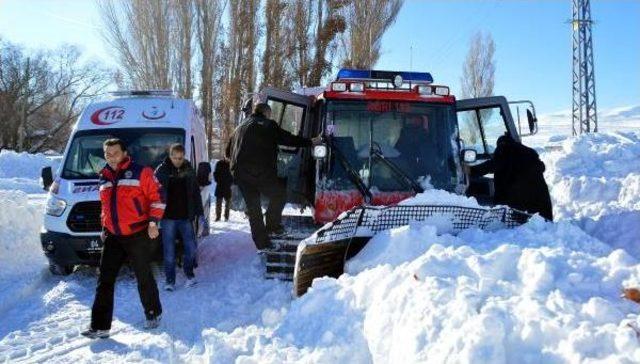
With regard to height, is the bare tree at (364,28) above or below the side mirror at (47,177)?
above

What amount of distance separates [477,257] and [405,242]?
966mm

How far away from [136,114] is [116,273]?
422 cm

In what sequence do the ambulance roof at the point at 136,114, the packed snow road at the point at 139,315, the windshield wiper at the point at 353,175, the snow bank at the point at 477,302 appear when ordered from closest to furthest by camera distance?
the snow bank at the point at 477,302 < the packed snow road at the point at 139,315 < the windshield wiper at the point at 353,175 < the ambulance roof at the point at 136,114

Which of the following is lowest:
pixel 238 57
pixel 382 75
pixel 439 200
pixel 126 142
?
pixel 439 200

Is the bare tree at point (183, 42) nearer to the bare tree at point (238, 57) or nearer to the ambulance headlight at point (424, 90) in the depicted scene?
the bare tree at point (238, 57)

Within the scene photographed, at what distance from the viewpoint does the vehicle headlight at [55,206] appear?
8336 mm

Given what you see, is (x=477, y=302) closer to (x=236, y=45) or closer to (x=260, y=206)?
(x=260, y=206)

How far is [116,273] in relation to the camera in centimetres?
605

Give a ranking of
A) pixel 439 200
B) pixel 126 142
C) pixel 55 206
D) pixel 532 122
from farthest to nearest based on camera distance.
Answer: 1. pixel 126 142
2. pixel 532 122
3. pixel 55 206
4. pixel 439 200

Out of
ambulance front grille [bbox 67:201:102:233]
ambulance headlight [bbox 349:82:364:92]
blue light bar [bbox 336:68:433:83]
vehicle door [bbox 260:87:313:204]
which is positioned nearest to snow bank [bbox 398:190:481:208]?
ambulance headlight [bbox 349:82:364:92]

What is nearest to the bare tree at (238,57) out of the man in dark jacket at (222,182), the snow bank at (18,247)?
the man in dark jacket at (222,182)

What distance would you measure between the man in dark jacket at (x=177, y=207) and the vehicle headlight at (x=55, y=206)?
57.2 inches

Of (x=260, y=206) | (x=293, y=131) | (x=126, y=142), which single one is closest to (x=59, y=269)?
(x=126, y=142)

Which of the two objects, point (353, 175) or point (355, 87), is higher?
point (355, 87)
